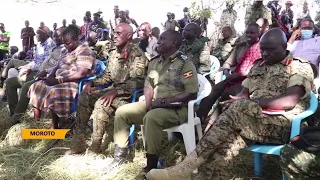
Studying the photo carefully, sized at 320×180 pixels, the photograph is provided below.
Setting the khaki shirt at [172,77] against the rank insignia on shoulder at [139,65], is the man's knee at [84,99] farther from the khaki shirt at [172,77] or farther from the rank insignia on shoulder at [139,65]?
the khaki shirt at [172,77]

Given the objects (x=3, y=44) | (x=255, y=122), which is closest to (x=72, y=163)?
(x=255, y=122)

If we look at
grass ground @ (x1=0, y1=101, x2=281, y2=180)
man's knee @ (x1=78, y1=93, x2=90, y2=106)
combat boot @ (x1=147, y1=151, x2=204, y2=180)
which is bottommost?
grass ground @ (x1=0, y1=101, x2=281, y2=180)

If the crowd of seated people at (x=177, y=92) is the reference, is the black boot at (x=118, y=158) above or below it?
below

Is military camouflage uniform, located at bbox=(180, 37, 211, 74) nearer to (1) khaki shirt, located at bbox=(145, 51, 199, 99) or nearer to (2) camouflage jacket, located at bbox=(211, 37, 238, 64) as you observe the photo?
(2) camouflage jacket, located at bbox=(211, 37, 238, 64)

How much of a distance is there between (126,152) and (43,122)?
5.70 ft

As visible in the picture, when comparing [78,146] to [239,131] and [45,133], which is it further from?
[239,131]

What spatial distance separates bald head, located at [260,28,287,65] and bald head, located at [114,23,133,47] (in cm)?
153

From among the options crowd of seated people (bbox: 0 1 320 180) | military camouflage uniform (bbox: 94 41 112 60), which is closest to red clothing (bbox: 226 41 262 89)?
crowd of seated people (bbox: 0 1 320 180)

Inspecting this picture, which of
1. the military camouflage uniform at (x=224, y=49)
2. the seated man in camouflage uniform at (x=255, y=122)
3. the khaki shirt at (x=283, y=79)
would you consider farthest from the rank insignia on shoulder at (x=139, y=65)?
the military camouflage uniform at (x=224, y=49)

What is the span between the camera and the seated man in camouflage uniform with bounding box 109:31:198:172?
305 centimetres

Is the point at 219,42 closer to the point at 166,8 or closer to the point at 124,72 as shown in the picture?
the point at 124,72

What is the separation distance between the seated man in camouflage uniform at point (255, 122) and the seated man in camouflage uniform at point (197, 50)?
71.8 inches

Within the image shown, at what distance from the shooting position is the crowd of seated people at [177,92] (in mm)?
2596

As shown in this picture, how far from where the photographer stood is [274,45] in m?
2.74
